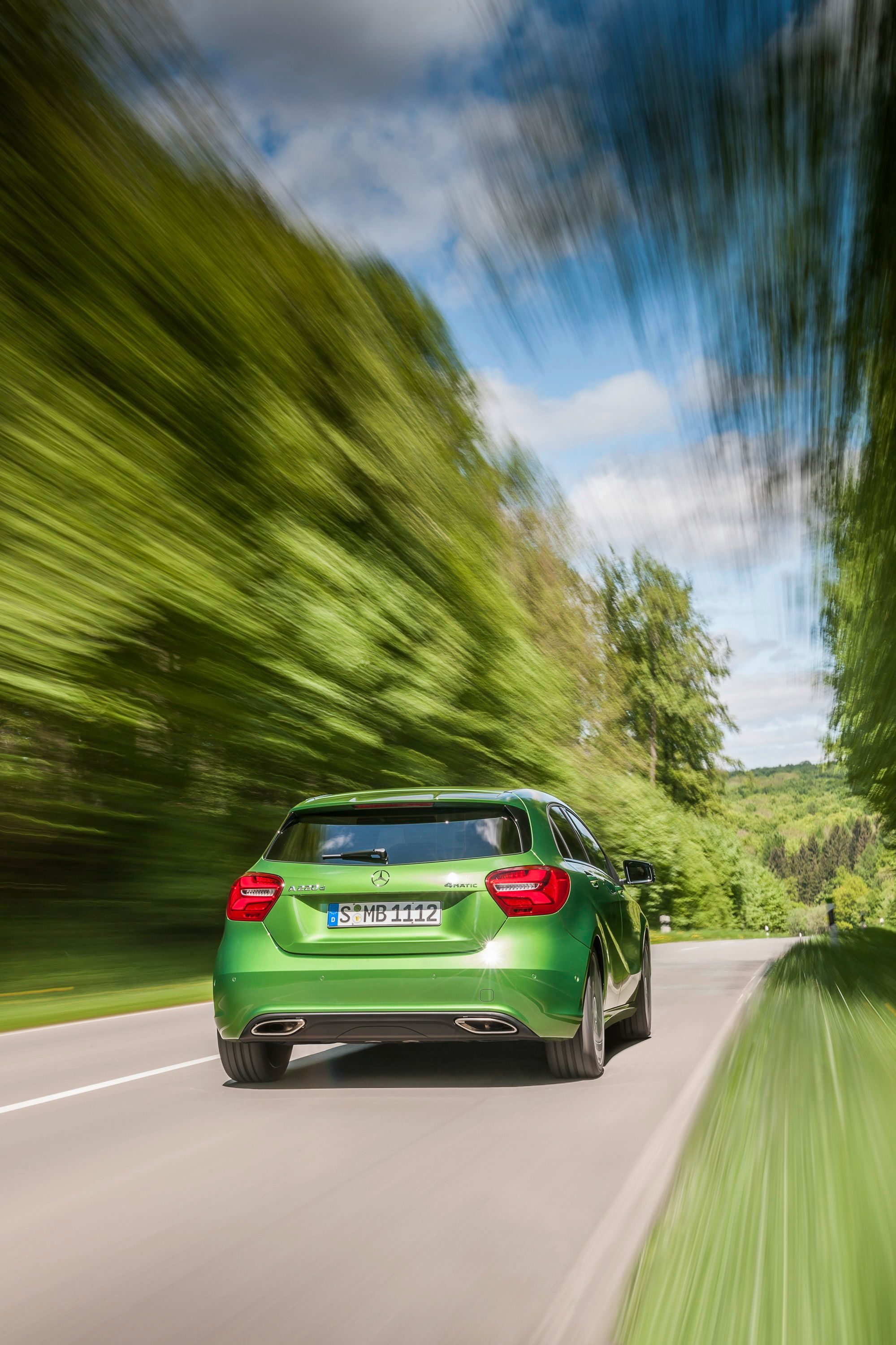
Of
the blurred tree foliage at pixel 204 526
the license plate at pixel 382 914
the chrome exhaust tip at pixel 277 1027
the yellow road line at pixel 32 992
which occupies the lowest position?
the chrome exhaust tip at pixel 277 1027

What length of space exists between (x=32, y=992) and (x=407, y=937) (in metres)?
9.96

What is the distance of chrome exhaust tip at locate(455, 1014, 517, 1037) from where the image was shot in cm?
681

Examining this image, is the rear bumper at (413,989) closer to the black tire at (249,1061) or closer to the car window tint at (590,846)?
the black tire at (249,1061)

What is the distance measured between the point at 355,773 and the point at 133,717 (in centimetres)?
665

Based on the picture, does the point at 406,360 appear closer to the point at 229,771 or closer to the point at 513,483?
the point at 513,483

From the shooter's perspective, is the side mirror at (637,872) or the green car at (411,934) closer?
the green car at (411,934)

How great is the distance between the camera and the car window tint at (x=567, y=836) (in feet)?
26.1

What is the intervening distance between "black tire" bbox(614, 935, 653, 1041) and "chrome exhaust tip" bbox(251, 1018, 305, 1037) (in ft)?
11.6

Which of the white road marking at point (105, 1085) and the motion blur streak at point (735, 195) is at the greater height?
the motion blur streak at point (735, 195)

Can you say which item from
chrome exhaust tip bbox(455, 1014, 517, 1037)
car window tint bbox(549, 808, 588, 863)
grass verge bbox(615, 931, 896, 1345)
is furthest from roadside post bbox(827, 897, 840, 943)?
chrome exhaust tip bbox(455, 1014, 517, 1037)

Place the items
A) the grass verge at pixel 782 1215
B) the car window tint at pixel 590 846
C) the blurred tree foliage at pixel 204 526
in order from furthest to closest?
the blurred tree foliage at pixel 204 526 < the car window tint at pixel 590 846 < the grass verge at pixel 782 1215

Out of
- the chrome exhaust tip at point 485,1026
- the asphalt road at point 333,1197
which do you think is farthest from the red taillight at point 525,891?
the asphalt road at point 333,1197

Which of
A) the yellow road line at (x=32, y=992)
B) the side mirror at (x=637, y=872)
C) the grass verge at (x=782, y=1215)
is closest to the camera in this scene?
the grass verge at (x=782, y=1215)

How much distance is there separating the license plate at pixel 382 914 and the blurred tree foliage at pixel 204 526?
188 cm
